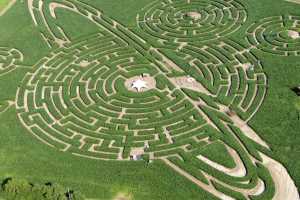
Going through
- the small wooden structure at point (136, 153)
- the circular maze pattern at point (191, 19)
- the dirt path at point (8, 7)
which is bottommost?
the small wooden structure at point (136, 153)

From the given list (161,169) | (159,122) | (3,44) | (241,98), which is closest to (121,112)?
(159,122)

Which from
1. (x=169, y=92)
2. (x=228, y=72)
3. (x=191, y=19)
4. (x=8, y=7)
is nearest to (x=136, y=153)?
→ (x=169, y=92)

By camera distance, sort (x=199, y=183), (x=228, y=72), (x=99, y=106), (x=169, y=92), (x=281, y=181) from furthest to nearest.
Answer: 1. (x=228, y=72)
2. (x=169, y=92)
3. (x=99, y=106)
4. (x=199, y=183)
5. (x=281, y=181)

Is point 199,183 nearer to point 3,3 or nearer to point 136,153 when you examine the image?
point 136,153

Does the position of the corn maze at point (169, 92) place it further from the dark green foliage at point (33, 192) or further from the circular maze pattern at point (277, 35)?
the dark green foliage at point (33, 192)

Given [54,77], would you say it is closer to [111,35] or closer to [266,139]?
[111,35]

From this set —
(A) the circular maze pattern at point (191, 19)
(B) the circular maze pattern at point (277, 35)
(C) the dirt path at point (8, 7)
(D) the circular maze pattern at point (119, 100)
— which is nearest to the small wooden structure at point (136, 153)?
(D) the circular maze pattern at point (119, 100)
